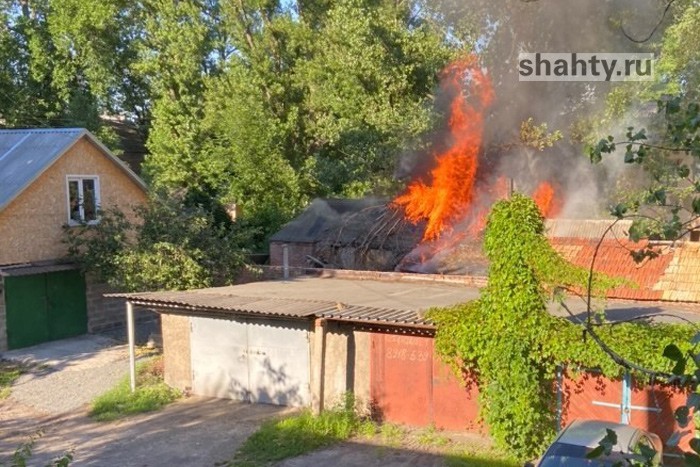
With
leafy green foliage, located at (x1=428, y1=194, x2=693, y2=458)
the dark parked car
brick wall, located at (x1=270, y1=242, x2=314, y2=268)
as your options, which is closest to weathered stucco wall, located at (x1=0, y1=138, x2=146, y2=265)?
brick wall, located at (x1=270, y1=242, x2=314, y2=268)

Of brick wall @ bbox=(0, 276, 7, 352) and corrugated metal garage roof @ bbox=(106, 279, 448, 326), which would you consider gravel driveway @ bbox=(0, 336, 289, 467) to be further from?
corrugated metal garage roof @ bbox=(106, 279, 448, 326)

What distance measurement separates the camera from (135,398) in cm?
1538

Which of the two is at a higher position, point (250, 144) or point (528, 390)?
point (250, 144)

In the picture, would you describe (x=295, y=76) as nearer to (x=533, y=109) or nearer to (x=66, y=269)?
(x=533, y=109)

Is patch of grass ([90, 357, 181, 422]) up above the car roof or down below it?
below

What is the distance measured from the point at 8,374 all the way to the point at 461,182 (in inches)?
596

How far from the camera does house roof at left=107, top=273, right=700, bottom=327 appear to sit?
12914mm

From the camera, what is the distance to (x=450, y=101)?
1043 inches

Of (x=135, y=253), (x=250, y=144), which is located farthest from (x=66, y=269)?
(x=250, y=144)

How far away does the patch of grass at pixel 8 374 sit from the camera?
53.9ft

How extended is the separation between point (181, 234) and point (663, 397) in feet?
43.1

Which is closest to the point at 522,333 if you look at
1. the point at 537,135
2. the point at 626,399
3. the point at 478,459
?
the point at 626,399

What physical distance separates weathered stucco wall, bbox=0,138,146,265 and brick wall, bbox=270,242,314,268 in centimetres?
528

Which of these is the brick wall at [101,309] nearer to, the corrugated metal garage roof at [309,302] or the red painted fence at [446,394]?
the corrugated metal garage roof at [309,302]
